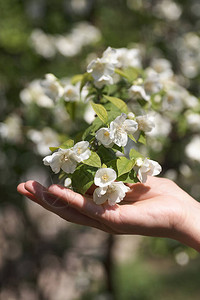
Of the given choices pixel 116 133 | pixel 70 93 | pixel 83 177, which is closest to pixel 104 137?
pixel 116 133

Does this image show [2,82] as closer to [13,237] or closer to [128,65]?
[128,65]

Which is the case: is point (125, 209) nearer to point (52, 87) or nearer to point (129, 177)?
point (129, 177)

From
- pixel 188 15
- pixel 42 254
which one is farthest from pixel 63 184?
pixel 188 15

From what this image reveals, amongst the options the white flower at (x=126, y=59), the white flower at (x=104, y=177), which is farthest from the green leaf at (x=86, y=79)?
the white flower at (x=104, y=177)

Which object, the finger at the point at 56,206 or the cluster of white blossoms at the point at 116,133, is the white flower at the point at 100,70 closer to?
the cluster of white blossoms at the point at 116,133

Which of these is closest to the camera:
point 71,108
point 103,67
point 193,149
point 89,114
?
point 103,67

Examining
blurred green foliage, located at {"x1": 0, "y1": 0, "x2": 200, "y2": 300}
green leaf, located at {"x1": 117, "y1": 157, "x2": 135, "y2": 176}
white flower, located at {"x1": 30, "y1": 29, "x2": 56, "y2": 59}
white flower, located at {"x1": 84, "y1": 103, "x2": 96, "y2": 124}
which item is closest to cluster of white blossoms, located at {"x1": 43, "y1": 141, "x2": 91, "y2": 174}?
green leaf, located at {"x1": 117, "y1": 157, "x2": 135, "y2": 176}
